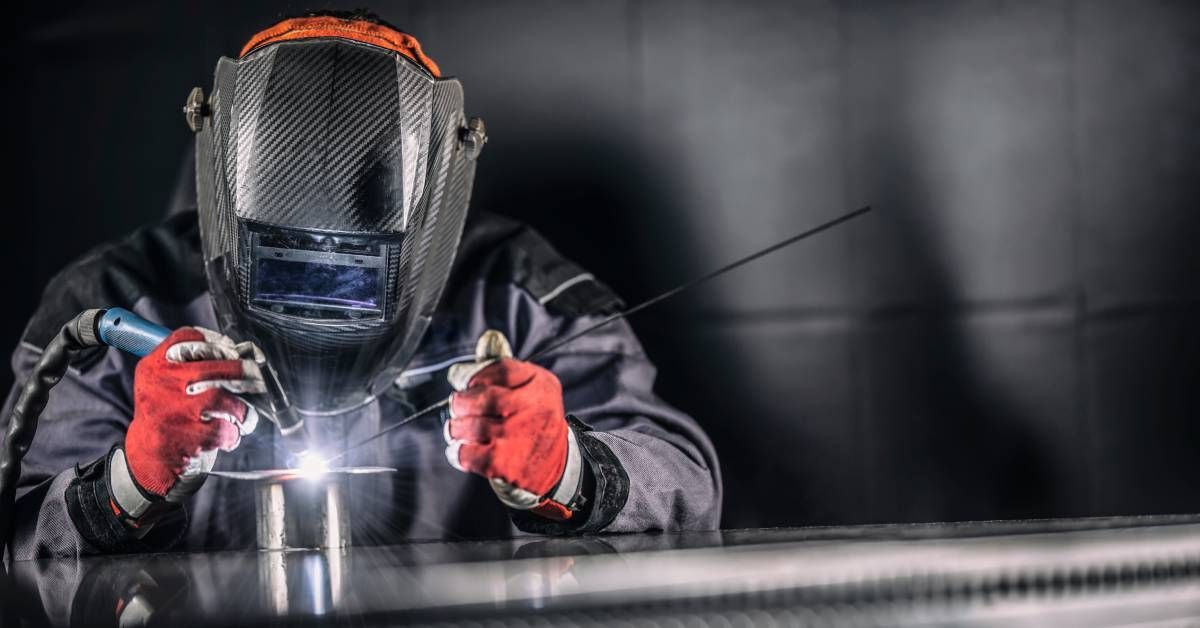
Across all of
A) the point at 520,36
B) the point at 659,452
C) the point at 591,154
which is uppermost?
the point at 520,36

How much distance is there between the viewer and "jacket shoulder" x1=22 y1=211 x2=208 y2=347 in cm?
165

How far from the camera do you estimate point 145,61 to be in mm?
2256

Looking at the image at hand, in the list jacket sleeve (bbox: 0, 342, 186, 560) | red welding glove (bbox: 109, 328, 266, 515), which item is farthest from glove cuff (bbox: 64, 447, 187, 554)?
red welding glove (bbox: 109, 328, 266, 515)

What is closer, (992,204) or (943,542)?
(943,542)

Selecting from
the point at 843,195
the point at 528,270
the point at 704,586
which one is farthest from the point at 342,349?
the point at 843,195

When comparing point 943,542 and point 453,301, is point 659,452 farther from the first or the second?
point 943,542

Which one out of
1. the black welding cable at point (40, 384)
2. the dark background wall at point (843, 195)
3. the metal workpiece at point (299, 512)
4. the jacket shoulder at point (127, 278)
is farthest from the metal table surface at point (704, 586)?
the dark background wall at point (843, 195)

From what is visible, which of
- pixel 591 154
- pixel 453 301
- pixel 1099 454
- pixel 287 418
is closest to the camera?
pixel 287 418

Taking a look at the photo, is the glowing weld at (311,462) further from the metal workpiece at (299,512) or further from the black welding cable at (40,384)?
the black welding cable at (40,384)

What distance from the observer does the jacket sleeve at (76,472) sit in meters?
1.37

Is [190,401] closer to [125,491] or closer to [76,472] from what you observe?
[125,491]

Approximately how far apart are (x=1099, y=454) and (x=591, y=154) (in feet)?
3.54

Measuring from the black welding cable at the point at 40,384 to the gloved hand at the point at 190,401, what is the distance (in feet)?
0.24

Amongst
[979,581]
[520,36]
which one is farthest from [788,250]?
[979,581]
